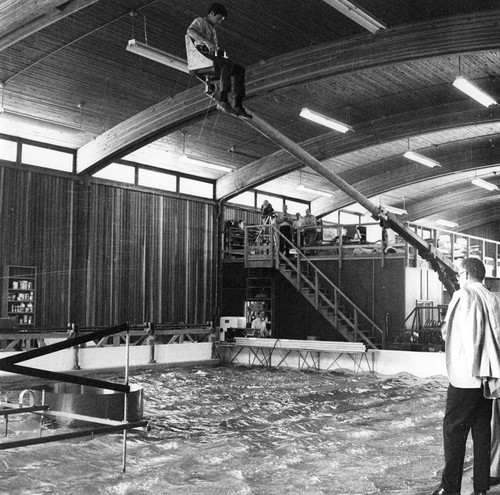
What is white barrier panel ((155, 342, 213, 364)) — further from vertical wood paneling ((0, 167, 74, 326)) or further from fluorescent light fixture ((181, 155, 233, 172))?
fluorescent light fixture ((181, 155, 233, 172))

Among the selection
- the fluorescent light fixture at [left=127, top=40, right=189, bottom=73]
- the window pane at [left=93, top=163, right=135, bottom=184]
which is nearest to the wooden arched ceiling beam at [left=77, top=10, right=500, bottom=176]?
the window pane at [left=93, top=163, right=135, bottom=184]

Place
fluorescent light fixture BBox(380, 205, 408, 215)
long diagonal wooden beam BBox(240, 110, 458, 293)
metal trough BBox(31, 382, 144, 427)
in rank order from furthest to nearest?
fluorescent light fixture BBox(380, 205, 408, 215), long diagonal wooden beam BBox(240, 110, 458, 293), metal trough BBox(31, 382, 144, 427)

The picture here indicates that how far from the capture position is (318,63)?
1628 cm

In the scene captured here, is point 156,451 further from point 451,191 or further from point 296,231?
point 451,191

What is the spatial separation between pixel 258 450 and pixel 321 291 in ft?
44.7

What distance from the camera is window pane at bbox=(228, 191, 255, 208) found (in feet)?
89.7

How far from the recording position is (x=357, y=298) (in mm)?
21500

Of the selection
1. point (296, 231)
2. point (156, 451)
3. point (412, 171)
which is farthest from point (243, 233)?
point (156, 451)

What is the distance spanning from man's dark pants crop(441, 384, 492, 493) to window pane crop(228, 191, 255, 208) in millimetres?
21860

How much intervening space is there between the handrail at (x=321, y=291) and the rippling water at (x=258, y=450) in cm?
497

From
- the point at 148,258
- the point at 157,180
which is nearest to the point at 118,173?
the point at 157,180

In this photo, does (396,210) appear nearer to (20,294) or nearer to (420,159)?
(420,159)

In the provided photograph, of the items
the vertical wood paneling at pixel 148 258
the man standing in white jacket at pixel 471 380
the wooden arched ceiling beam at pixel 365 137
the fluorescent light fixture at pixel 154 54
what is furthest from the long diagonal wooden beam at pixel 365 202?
the vertical wood paneling at pixel 148 258

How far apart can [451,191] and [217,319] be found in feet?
50.2
